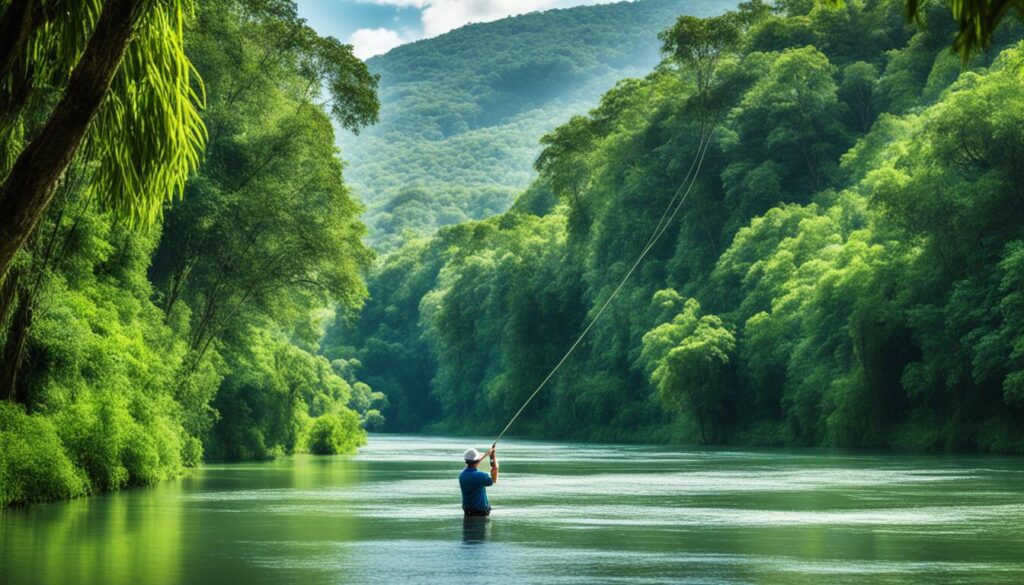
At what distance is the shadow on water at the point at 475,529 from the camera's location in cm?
2114

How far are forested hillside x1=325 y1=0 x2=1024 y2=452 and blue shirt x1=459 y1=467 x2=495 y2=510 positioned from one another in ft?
112

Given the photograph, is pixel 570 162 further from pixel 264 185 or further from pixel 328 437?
pixel 264 185

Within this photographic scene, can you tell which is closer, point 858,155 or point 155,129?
point 155,129

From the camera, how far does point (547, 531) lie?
22594 mm

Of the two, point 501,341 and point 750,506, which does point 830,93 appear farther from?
point 750,506

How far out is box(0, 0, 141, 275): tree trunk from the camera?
28.1 ft

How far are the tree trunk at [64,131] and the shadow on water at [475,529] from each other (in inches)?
512

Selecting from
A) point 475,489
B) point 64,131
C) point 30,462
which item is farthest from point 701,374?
point 64,131

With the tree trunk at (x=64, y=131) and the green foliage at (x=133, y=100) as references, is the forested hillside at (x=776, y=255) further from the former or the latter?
the tree trunk at (x=64, y=131)

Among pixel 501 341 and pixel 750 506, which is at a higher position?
pixel 501 341

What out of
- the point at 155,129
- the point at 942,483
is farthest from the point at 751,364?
the point at 155,129

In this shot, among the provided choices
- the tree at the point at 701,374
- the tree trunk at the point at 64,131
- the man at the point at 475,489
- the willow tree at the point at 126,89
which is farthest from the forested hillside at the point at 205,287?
the tree at the point at 701,374

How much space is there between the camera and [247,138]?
4741 centimetres

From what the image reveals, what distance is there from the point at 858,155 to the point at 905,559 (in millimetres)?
71141
